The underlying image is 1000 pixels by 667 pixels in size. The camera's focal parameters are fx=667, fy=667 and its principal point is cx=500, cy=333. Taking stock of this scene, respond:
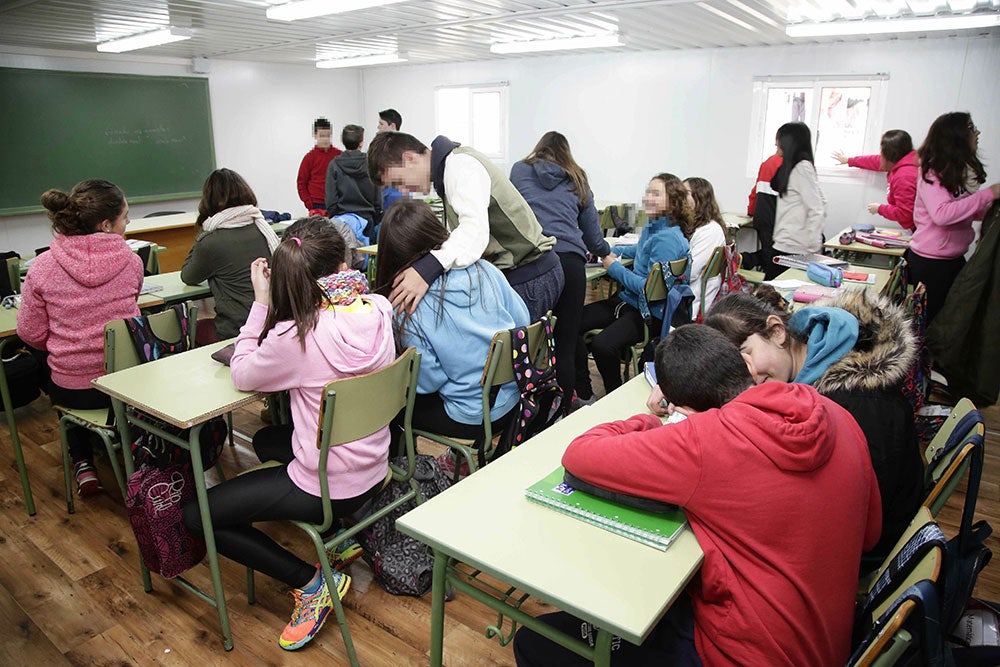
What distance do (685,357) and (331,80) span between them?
9175mm

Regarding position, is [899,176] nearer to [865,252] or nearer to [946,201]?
[865,252]

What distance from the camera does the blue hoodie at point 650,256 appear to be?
3463 millimetres

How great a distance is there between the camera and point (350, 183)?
5.81 m

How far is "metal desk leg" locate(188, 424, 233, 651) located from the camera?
72.4 inches

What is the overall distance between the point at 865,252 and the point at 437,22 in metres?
3.74

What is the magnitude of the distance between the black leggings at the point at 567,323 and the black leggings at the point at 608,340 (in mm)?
390

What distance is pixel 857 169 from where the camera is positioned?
19.9 ft

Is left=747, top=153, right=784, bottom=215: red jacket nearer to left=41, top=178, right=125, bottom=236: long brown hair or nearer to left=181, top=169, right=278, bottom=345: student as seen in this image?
left=181, top=169, right=278, bottom=345: student

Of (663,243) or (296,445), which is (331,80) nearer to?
(663,243)

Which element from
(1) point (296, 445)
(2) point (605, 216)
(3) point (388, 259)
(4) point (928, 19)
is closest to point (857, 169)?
(4) point (928, 19)

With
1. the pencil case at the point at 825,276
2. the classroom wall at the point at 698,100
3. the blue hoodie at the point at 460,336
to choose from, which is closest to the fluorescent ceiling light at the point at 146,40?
the classroom wall at the point at 698,100

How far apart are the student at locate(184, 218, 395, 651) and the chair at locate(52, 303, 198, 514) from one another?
62 centimetres

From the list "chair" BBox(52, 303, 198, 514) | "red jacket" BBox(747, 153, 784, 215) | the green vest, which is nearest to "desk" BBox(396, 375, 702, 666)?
the green vest

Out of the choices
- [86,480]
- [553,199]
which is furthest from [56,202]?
[553,199]
